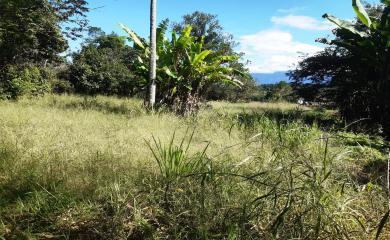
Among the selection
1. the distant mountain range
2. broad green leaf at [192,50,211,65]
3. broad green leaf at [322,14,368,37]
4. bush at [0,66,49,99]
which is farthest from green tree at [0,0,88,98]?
the distant mountain range

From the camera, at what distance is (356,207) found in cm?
331

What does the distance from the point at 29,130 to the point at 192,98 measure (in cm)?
561

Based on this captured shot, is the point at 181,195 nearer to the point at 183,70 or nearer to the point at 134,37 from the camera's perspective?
the point at 183,70

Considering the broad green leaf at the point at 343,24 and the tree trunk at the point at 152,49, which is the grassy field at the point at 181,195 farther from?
the broad green leaf at the point at 343,24

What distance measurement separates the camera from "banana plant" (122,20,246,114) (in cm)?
1125

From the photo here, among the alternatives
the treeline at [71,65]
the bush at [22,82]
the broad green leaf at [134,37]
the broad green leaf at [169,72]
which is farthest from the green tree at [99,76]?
the broad green leaf at [169,72]

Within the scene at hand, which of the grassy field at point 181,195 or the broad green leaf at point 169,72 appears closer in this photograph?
the grassy field at point 181,195

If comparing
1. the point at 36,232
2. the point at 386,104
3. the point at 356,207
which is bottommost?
the point at 36,232

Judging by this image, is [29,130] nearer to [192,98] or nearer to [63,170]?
[63,170]

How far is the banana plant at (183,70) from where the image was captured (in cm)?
1125

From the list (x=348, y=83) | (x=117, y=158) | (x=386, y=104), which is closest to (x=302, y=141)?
(x=117, y=158)

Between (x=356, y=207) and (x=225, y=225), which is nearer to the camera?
(x=225, y=225)

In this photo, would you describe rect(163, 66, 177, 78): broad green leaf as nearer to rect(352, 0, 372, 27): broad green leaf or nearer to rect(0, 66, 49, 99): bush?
rect(352, 0, 372, 27): broad green leaf

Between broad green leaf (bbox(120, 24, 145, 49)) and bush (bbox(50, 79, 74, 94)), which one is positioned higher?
broad green leaf (bbox(120, 24, 145, 49))
